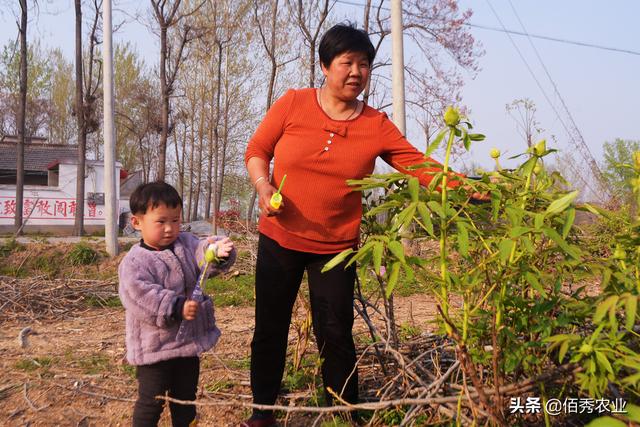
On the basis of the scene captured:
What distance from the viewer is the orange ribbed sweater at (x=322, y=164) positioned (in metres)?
2.46

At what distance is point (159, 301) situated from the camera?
2316mm

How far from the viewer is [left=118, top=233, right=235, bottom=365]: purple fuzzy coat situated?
2336 millimetres

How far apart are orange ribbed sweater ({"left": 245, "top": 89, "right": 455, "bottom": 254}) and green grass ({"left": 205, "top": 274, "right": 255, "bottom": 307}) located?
400cm

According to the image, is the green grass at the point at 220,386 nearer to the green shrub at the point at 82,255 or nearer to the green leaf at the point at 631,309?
the green leaf at the point at 631,309

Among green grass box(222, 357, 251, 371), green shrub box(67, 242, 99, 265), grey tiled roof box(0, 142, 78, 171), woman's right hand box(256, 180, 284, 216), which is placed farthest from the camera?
grey tiled roof box(0, 142, 78, 171)

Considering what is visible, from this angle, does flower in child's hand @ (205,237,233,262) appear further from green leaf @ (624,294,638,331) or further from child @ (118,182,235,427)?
green leaf @ (624,294,638,331)

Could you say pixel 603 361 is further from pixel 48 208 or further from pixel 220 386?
pixel 48 208

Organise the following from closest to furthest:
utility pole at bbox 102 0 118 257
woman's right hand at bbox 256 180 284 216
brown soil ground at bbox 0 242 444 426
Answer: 1. woman's right hand at bbox 256 180 284 216
2. brown soil ground at bbox 0 242 444 426
3. utility pole at bbox 102 0 118 257

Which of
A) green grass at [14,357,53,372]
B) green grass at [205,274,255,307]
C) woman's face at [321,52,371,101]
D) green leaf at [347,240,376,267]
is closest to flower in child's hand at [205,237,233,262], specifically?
woman's face at [321,52,371,101]

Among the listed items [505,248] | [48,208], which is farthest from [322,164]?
[48,208]

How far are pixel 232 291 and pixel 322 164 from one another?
16.1ft

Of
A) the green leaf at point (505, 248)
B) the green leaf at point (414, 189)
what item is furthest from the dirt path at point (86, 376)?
the green leaf at point (505, 248)

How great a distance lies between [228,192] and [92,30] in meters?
16.5

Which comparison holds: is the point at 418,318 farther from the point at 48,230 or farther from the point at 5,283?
the point at 48,230
